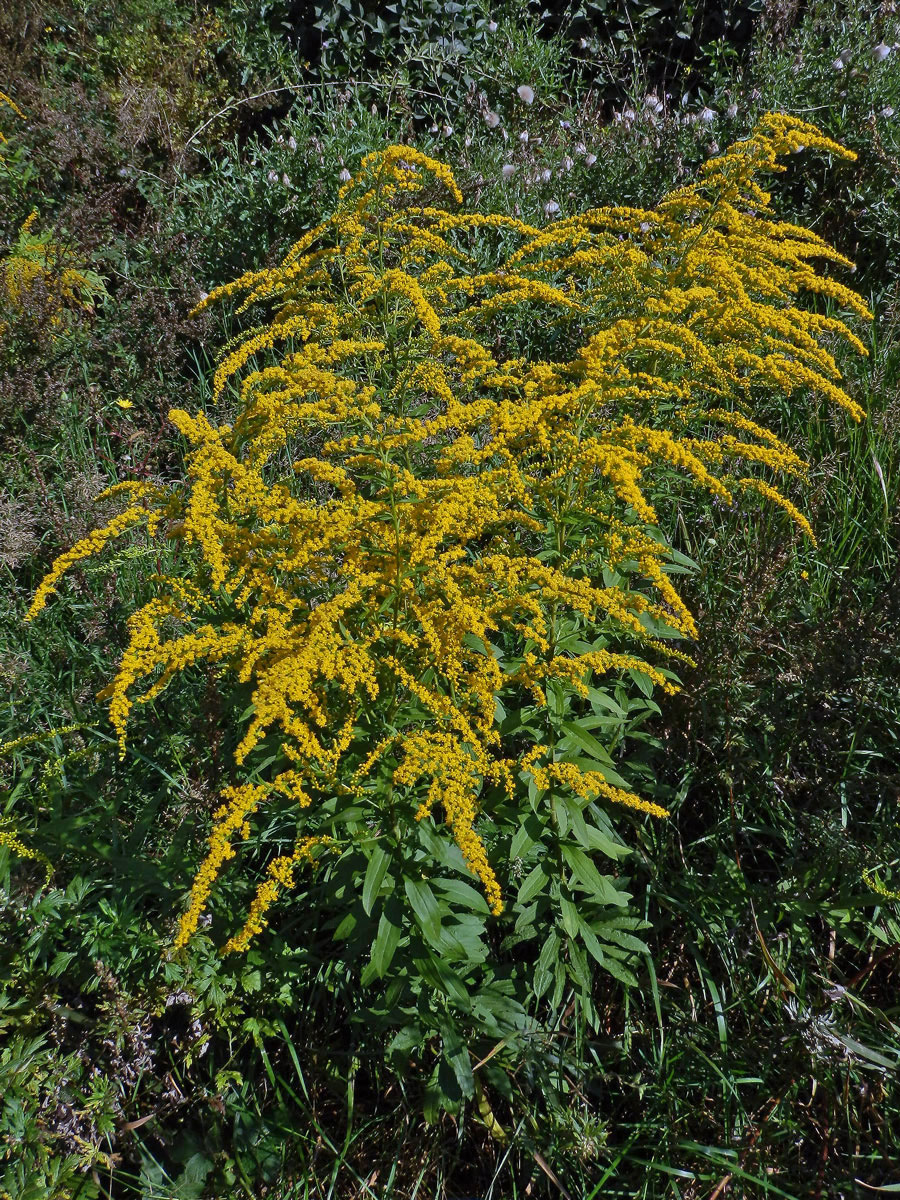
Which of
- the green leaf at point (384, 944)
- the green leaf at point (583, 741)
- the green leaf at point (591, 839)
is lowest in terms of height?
the green leaf at point (384, 944)

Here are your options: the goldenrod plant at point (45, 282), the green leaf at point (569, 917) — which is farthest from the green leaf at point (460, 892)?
the goldenrod plant at point (45, 282)

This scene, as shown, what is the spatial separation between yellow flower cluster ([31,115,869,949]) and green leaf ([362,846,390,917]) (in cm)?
14

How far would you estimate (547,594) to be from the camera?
89.4 inches

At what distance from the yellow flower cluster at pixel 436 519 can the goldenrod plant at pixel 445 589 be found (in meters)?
0.01

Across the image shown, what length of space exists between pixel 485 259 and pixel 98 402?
7.84ft

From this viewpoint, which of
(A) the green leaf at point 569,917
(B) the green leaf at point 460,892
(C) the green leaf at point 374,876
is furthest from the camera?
(A) the green leaf at point 569,917

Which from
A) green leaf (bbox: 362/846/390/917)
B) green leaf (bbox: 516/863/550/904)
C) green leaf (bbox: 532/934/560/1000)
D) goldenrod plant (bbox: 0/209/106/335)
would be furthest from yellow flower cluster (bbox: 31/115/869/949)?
goldenrod plant (bbox: 0/209/106/335)

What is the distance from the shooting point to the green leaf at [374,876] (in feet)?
7.20

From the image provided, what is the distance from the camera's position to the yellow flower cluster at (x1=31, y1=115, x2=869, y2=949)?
2.21 meters

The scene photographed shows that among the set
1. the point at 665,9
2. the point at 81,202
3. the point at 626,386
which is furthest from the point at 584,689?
the point at 665,9

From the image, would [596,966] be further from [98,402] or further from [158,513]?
[98,402]

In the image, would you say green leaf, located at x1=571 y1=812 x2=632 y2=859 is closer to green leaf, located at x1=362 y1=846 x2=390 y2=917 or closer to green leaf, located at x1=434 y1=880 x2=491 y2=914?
green leaf, located at x1=434 y1=880 x2=491 y2=914

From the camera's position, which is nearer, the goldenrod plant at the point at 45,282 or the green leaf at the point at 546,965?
the green leaf at the point at 546,965

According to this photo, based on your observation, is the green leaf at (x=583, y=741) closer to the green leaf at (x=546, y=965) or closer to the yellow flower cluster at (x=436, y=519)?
the yellow flower cluster at (x=436, y=519)
